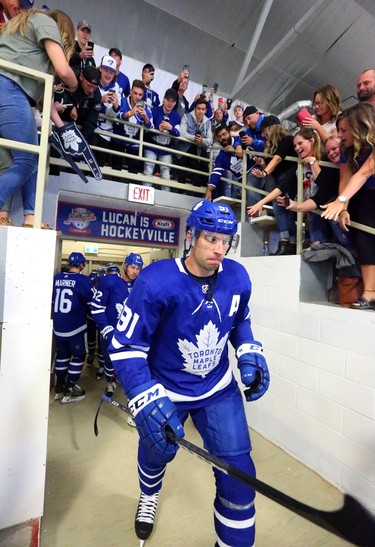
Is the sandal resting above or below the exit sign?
below

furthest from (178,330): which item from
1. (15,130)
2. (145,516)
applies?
(15,130)

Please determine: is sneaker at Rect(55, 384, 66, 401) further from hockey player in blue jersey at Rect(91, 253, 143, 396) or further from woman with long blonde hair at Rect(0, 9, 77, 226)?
woman with long blonde hair at Rect(0, 9, 77, 226)

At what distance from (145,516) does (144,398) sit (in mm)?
1023

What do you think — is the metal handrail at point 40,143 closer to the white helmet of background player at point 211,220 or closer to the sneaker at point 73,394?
the white helmet of background player at point 211,220

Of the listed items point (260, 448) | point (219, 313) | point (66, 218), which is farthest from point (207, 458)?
Answer: point (66, 218)

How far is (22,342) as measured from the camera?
5.10 feet

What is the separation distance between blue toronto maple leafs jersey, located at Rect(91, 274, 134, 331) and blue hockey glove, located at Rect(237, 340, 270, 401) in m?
2.26

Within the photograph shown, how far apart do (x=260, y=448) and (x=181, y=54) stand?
733 centimetres

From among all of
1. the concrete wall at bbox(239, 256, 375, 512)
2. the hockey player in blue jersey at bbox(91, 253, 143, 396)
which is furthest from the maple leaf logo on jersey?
the hockey player in blue jersey at bbox(91, 253, 143, 396)

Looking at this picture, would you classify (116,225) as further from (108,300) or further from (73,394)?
(73,394)

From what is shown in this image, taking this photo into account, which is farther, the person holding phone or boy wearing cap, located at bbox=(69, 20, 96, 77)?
the person holding phone

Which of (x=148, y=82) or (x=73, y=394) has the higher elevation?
(x=148, y=82)

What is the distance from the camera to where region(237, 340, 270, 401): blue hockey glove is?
1506 mm

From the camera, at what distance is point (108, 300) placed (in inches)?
141
